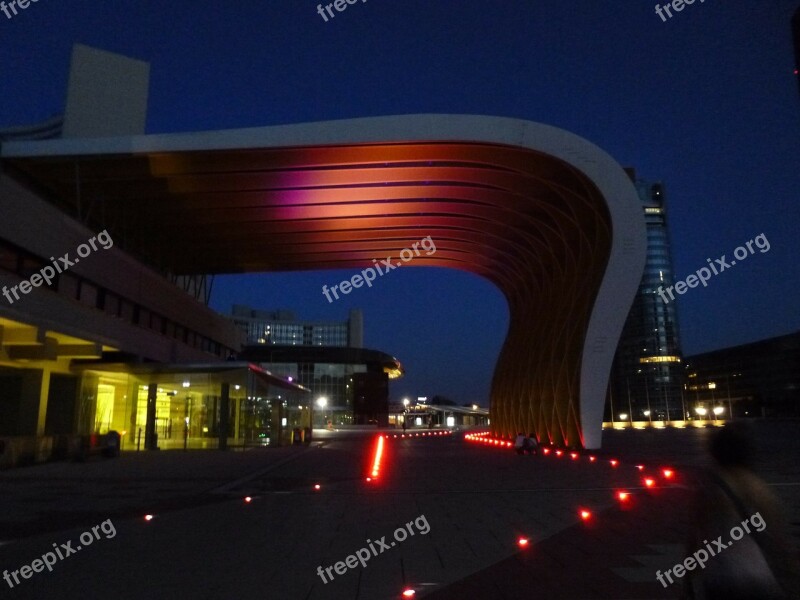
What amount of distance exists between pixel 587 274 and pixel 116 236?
80.2ft

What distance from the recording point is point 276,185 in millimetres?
28312

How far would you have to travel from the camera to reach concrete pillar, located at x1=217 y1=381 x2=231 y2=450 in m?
30.3

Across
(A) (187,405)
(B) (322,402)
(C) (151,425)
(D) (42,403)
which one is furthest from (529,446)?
(B) (322,402)

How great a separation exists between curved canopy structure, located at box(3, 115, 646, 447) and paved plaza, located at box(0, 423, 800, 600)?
33.1ft

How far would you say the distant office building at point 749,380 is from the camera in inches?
3939

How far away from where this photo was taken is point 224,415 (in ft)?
99.9

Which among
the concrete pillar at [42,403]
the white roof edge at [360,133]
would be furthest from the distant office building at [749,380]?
the concrete pillar at [42,403]

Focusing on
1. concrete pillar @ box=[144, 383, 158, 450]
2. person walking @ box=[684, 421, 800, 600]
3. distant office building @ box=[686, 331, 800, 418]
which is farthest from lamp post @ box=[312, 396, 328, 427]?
person walking @ box=[684, 421, 800, 600]

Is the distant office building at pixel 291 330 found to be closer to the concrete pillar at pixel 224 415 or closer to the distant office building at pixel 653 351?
the distant office building at pixel 653 351

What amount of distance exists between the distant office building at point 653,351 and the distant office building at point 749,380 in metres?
6.61

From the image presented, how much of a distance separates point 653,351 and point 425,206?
93234mm

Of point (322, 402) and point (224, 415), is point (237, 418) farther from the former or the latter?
point (322, 402)

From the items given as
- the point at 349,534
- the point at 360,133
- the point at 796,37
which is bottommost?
the point at 349,534

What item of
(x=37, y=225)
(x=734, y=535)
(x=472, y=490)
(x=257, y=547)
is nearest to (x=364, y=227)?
(x=37, y=225)
